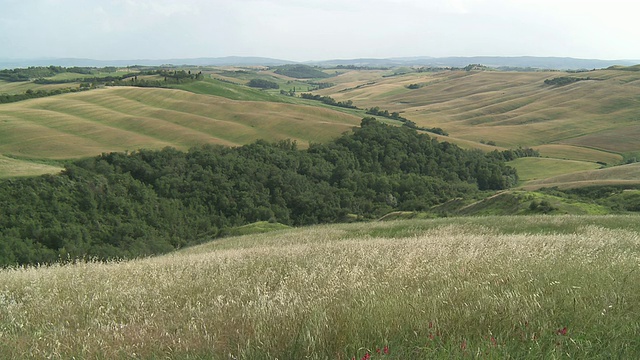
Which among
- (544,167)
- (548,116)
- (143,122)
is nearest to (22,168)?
(143,122)

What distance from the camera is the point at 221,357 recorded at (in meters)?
3.29

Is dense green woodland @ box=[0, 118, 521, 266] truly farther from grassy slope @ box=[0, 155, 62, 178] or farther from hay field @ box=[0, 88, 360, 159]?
hay field @ box=[0, 88, 360, 159]

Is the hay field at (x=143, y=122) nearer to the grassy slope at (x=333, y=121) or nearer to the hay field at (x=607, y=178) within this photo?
the grassy slope at (x=333, y=121)

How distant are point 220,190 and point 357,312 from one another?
213 feet

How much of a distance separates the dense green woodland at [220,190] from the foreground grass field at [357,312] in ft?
104

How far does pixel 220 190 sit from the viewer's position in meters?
66.8

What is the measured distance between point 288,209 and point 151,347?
2542 inches

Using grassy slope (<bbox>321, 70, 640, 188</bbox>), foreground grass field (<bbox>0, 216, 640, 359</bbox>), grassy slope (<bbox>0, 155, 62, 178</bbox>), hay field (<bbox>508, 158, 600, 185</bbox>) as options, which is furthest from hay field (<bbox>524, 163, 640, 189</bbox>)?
grassy slope (<bbox>0, 155, 62, 178</bbox>)

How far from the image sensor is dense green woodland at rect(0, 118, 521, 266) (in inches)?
1804

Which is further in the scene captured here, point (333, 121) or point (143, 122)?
point (333, 121)

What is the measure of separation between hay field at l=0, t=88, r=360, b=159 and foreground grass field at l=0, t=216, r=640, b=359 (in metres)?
66.6

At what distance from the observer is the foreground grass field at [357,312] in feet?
10.6

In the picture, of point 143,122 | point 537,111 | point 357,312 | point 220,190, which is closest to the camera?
point 357,312

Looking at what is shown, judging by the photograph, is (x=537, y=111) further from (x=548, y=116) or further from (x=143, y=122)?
(x=143, y=122)
